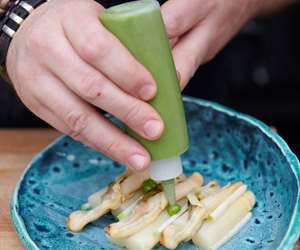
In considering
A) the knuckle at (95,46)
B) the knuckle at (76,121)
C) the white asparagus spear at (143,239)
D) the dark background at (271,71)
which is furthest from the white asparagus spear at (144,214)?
the dark background at (271,71)

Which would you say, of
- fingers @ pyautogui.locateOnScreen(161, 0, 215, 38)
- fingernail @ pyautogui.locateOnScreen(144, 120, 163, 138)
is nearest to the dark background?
fingers @ pyautogui.locateOnScreen(161, 0, 215, 38)

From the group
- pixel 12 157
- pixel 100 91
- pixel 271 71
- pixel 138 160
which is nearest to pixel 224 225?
pixel 138 160

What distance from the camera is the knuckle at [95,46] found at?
71 cm

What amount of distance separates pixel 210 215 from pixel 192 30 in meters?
0.28

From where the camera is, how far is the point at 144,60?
728 mm

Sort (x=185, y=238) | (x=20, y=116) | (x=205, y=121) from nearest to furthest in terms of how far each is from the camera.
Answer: (x=185, y=238) → (x=205, y=121) → (x=20, y=116)

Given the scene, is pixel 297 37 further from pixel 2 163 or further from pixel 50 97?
pixel 50 97

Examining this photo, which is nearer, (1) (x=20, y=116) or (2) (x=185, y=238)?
(2) (x=185, y=238)

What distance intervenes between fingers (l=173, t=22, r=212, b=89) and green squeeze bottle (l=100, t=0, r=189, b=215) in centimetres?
10

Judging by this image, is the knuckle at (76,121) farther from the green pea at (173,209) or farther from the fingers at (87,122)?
the green pea at (173,209)

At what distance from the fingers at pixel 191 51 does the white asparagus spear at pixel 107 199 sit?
161 millimetres

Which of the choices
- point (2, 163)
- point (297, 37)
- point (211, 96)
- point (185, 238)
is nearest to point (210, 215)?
point (185, 238)

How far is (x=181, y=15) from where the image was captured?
91 centimetres

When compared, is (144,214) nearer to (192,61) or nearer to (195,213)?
(195,213)
